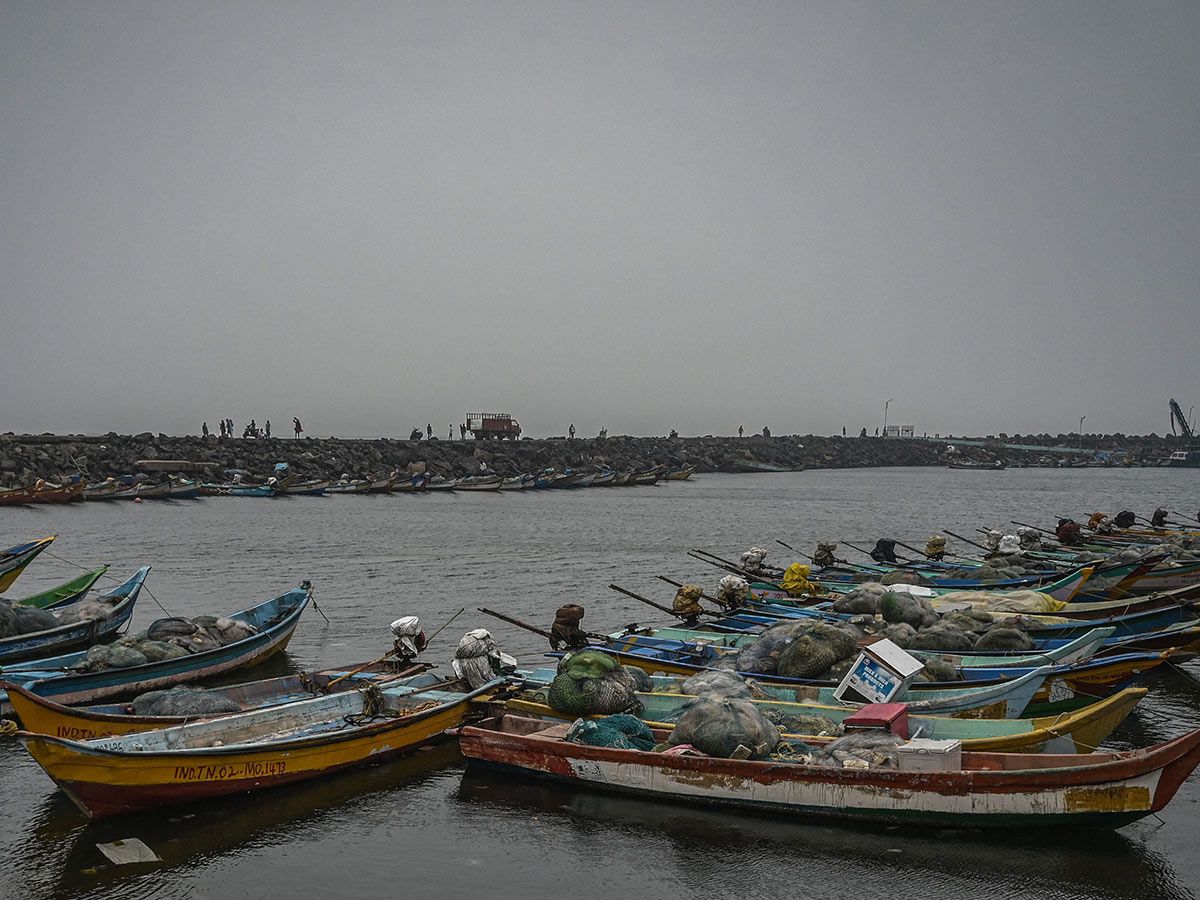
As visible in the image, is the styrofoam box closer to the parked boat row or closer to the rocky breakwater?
the parked boat row

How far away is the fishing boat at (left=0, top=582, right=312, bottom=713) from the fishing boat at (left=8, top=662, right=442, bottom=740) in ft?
1.35

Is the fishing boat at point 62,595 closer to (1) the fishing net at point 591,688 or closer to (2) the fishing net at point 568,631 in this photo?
(2) the fishing net at point 568,631

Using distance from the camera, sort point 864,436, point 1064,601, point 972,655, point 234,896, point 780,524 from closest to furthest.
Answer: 1. point 234,896
2. point 972,655
3. point 1064,601
4. point 780,524
5. point 864,436

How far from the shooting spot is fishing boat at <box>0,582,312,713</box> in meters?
11.9

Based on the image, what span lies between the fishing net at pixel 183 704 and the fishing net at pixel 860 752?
6.71 metres

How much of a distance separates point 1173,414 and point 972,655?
627 feet

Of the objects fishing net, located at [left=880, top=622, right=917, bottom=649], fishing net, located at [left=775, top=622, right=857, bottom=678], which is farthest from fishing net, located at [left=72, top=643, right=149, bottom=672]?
fishing net, located at [left=880, top=622, right=917, bottom=649]

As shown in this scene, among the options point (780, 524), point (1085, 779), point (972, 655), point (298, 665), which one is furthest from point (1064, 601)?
point (780, 524)

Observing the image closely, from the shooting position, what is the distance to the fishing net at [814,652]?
1145cm

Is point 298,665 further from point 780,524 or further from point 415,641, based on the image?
point 780,524

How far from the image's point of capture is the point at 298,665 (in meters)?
15.7

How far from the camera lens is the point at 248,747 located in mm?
9070

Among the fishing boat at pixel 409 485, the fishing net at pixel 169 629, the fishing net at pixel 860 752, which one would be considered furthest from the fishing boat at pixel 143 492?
the fishing net at pixel 860 752

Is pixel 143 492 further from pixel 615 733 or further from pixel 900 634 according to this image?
pixel 615 733
